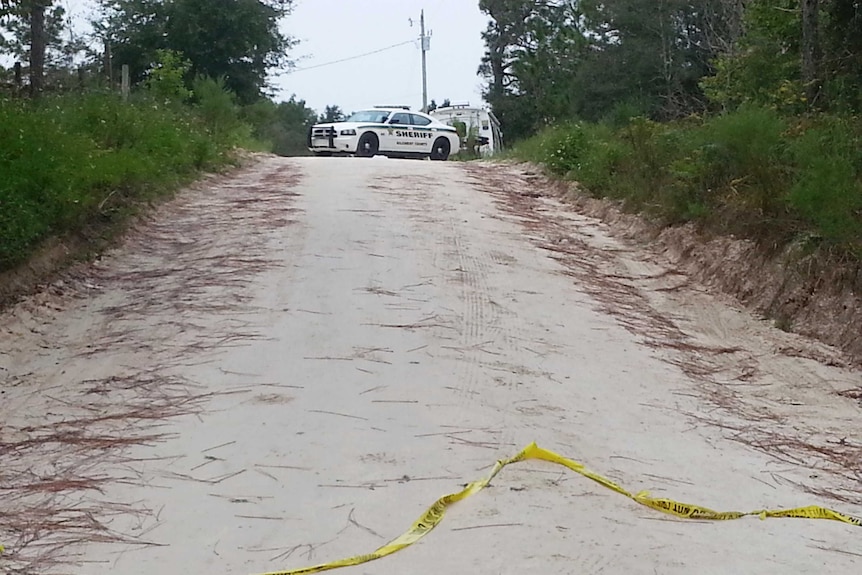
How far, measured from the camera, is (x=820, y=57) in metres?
14.2

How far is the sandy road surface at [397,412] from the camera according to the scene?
453 cm

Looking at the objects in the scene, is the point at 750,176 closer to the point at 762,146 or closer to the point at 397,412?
the point at 762,146

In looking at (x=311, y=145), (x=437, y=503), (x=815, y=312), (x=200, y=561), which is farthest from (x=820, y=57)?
(x=311, y=145)

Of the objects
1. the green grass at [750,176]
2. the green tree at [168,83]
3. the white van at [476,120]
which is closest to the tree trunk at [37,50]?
the green tree at [168,83]

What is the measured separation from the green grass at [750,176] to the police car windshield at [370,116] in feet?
42.1

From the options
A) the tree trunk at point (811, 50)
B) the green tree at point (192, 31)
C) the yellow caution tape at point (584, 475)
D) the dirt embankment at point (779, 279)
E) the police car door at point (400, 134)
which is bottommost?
the yellow caution tape at point (584, 475)

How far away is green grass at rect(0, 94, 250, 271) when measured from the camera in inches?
342

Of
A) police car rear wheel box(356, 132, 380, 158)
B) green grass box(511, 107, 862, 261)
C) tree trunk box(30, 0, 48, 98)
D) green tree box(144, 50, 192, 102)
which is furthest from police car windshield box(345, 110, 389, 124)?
green grass box(511, 107, 862, 261)

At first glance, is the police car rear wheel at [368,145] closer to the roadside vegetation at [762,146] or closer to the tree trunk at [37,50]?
the roadside vegetation at [762,146]

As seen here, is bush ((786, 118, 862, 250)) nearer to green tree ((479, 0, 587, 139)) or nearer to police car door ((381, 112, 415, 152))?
police car door ((381, 112, 415, 152))

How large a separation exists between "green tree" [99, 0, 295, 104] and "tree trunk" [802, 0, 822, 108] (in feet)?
69.9

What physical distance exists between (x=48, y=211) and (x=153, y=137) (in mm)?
5983

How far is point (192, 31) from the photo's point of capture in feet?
104

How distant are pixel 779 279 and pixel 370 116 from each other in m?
19.2
